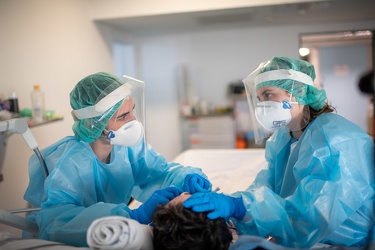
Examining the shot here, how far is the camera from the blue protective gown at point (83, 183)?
3.69 feet

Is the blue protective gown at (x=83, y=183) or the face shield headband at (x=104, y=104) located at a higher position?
the face shield headband at (x=104, y=104)

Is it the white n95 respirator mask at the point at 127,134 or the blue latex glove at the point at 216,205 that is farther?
the white n95 respirator mask at the point at 127,134

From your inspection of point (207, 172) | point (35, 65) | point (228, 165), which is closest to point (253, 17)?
point (228, 165)

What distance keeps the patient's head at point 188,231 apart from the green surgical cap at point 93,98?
0.48 meters

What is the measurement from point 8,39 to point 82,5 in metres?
0.87

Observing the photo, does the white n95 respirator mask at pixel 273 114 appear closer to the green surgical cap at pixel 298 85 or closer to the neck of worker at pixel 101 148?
the green surgical cap at pixel 298 85

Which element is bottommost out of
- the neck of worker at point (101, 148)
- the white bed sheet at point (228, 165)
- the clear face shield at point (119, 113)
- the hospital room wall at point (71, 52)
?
the white bed sheet at point (228, 165)

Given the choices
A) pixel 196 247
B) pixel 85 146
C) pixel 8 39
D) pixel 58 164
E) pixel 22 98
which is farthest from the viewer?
pixel 22 98

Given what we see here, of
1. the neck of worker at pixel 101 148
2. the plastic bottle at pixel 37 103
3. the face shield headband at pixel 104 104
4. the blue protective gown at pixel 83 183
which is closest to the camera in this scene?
the blue protective gown at pixel 83 183

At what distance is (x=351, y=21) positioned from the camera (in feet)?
7.41

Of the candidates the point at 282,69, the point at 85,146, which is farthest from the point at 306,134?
the point at 85,146

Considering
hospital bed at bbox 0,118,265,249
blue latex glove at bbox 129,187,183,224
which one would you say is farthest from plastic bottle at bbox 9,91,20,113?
blue latex glove at bbox 129,187,183,224

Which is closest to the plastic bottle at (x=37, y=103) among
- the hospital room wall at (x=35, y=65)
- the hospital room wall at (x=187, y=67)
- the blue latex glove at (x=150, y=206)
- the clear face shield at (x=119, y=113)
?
the hospital room wall at (x=35, y=65)

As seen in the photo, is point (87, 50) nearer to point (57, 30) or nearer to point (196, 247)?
point (57, 30)
